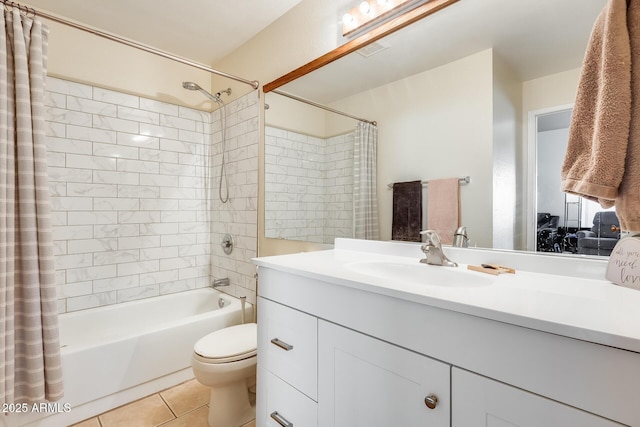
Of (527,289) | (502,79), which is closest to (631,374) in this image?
(527,289)

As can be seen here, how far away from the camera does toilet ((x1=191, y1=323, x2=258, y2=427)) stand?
58.8 inches

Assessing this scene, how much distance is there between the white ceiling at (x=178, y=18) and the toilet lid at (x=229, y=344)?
204 cm

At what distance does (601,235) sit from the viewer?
0.92 meters

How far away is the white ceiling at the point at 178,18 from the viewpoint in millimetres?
1884

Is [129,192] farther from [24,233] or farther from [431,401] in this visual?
[431,401]

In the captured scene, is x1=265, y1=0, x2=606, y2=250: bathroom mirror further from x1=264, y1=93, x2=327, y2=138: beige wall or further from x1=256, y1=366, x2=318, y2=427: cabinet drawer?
x1=256, y1=366, x2=318, y2=427: cabinet drawer

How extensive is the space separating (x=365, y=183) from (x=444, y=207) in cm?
43

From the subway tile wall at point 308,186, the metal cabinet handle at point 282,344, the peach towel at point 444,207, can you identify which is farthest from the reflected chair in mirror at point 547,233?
the metal cabinet handle at point 282,344

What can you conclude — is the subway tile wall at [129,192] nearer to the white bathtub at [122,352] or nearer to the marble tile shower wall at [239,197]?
the marble tile shower wall at [239,197]

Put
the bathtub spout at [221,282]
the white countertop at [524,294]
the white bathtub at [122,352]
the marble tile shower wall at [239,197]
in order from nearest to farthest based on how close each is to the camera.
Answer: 1. the white countertop at [524,294]
2. the white bathtub at [122,352]
3. the marble tile shower wall at [239,197]
4. the bathtub spout at [221,282]

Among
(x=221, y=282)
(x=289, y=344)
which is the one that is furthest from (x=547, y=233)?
(x=221, y=282)

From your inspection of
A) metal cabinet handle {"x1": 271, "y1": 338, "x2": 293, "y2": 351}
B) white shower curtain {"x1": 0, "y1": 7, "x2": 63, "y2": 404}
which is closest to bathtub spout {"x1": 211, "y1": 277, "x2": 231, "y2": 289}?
white shower curtain {"x1": 0, "y1": 7, "x2": 63, "y2": 404}

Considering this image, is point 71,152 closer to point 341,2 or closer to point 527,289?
point 341,2

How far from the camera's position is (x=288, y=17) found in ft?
6.41
